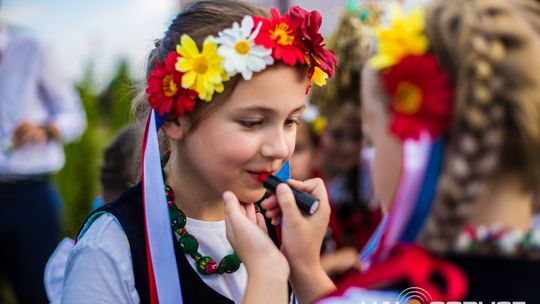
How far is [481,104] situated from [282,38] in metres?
0.65

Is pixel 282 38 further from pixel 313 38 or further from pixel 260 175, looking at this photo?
pixel 260 175

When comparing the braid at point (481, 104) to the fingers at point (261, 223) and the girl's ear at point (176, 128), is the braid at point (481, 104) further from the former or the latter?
the girl's ear at point (176, 128)

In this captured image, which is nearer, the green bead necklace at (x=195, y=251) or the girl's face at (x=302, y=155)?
the green bead necklace at (x=195, y=251)

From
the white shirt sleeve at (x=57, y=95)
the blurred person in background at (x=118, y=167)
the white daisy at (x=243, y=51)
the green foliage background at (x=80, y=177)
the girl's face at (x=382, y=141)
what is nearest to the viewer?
the girl's face at (x=382, y=141)

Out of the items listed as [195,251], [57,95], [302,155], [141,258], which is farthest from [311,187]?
[57,95]

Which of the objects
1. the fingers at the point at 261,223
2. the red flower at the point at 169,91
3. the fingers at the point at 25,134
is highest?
the red flower at the point at 169,91

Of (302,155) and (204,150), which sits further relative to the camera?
(302,155)

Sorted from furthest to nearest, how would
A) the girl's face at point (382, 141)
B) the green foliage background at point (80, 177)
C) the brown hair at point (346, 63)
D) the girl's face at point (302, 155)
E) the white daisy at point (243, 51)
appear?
the green foliage background at point (80, 177) → the brown hair at point (346, 63) → the girl's face at point (302, 155) → the white daisy at point (243, 51) → the girl's face at point (382, 141)

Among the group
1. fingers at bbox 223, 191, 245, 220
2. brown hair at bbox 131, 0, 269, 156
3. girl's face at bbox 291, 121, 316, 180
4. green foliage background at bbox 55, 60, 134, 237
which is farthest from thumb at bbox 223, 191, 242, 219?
green foliage background at bbox 55, 60, 134, 237

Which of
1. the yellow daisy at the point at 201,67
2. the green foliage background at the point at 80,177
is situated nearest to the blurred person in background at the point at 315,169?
the yellow daisy at the point at 201,67

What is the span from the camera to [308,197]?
57.7 inches

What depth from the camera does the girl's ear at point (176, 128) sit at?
164cm

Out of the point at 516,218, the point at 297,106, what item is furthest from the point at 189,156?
the point at 516,218

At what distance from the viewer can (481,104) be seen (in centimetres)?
106
